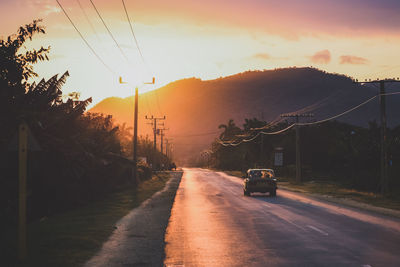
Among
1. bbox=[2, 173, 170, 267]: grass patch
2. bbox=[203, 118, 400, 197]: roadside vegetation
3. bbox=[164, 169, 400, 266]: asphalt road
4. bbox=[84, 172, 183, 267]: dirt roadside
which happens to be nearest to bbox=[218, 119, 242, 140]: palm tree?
bbox=[203, 118, 400, 197]: roadside vegetation

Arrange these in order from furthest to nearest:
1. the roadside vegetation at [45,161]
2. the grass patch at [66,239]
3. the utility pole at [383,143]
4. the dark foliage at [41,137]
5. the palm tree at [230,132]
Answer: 1. the palm tree at [230,132]
2. the utility pole at [383,143]
3. the dark foliage at [41,137]
4. the roadside vegetation at [45,161]
5. the grass patch at [66,239]

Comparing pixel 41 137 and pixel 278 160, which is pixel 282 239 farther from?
pixel 278 160

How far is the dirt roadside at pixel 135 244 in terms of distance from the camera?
36.0 feet

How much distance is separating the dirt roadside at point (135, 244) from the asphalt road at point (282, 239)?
325 millimetres

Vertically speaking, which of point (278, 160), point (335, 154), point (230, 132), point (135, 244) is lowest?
point (135, 244)

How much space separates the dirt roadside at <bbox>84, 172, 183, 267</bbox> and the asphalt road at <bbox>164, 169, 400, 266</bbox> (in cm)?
32

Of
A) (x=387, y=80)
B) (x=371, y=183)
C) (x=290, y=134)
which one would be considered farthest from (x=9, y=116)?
(x=290, y=134)

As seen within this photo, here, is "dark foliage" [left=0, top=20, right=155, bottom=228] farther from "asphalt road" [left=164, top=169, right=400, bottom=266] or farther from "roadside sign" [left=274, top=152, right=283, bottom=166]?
"roadside sign" [left=274, top=152, right=283, bottom=166]

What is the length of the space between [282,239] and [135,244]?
152 inches

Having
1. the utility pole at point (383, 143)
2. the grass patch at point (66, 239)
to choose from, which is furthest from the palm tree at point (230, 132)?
the grass patch at point (66, 239)

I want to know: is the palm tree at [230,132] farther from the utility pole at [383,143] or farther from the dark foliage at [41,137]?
the dark foliage at [41,137]

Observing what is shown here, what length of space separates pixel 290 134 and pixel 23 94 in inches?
2846

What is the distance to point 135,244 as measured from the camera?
13.5 m

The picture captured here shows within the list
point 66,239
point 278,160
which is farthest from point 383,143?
point 278,160
